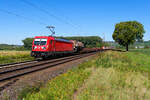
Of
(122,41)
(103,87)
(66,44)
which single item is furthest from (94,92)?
(122,41)

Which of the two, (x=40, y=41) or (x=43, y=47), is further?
(x=40, y=41)

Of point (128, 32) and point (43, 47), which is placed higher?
point (128, 32)

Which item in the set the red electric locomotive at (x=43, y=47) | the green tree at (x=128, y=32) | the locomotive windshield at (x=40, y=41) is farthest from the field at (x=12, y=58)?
the green tree at (x=128, y=32)

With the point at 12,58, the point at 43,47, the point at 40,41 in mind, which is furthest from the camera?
the point at 12,58

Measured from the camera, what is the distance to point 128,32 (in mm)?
60219

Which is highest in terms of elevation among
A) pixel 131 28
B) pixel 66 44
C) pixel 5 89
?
pixel 131 28

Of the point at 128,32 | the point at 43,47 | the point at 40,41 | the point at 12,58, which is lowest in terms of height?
the point at 12,58

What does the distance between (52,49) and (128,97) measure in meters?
17.7

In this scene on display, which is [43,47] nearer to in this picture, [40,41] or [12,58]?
[40,41]

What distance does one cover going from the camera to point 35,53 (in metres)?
20.9

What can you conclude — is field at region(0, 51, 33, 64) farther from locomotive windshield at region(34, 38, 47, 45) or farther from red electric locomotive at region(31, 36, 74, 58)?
locomotive windshield at region(34, 38, 47, 45)

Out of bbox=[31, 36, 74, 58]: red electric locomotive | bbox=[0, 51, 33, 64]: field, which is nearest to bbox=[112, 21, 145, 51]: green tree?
bbox=[0, 51, 33, 64]: field

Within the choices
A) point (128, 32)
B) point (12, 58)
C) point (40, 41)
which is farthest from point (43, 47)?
point (128, 32)

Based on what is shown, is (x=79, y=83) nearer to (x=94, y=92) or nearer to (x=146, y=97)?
(x=94, y=92)
